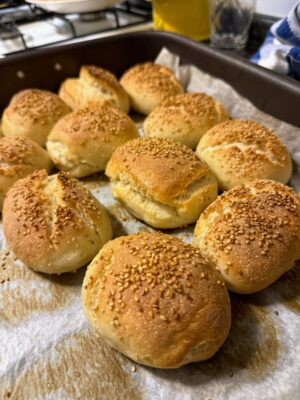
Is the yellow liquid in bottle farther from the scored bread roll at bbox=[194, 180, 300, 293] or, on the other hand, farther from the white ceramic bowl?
the scored bread roll at bbox=[194, 180, 300, 293]

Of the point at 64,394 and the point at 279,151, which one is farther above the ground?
the point at 279,151

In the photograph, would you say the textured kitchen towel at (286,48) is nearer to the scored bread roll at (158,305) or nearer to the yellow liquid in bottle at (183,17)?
the yellow liquid in bottle at (183,17)

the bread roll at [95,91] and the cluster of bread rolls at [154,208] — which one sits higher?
the bread roll at [95,91]

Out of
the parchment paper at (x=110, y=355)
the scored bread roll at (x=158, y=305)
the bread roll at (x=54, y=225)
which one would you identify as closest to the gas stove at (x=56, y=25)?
Result: the bread roll at (x=54, y=225)

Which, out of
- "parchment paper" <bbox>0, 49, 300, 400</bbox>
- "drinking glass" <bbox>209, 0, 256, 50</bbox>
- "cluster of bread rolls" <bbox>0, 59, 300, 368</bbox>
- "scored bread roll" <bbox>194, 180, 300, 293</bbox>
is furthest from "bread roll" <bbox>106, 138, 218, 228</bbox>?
"drinking glass" <bbox>209, 0, 256, 50</bbox>

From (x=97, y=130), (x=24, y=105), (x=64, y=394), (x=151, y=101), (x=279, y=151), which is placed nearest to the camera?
(x=64, y=394)

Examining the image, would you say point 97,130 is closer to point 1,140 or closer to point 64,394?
point 1,140

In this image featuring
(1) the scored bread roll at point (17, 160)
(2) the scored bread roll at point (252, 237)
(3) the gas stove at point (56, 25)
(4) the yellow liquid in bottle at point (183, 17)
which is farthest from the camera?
(3) the gas stove at point (56, 25)

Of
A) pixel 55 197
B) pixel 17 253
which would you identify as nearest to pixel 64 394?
pixel 17 253
